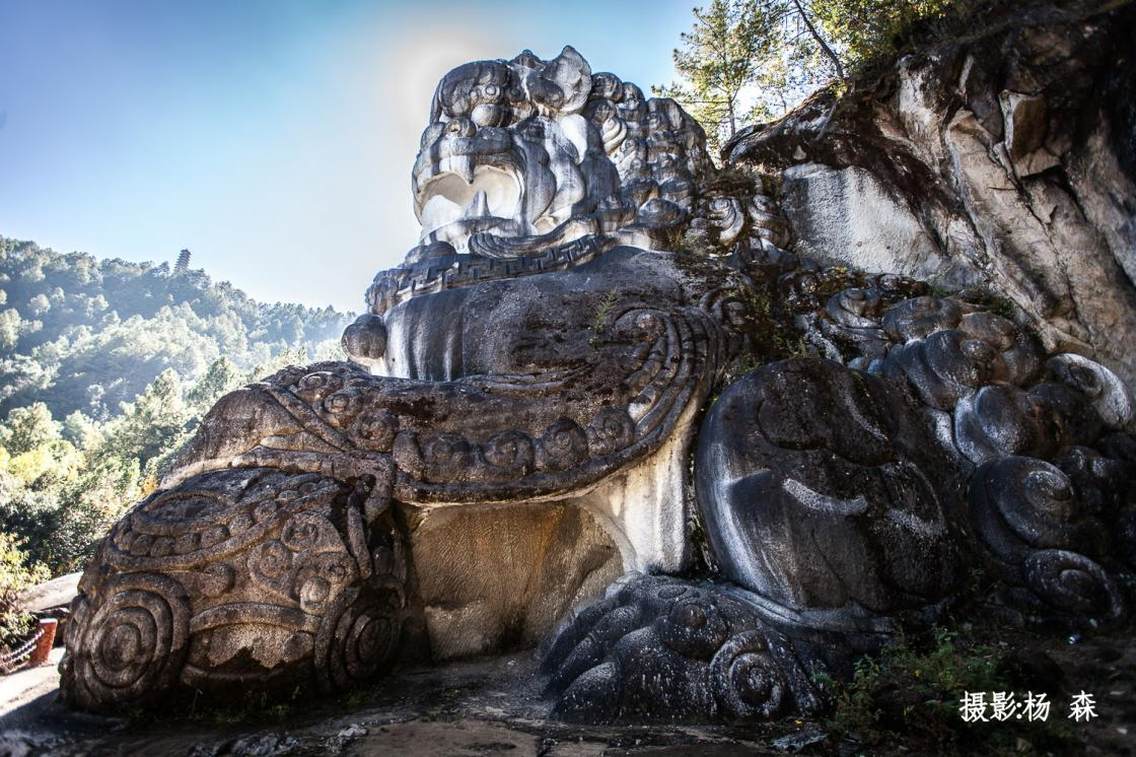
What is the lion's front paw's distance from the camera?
2268 mm

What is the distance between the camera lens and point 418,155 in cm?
541

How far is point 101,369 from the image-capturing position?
73.3 meters

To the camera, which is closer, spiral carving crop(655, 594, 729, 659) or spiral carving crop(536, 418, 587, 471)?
spiral carving crop(655, 594, 729, 659)

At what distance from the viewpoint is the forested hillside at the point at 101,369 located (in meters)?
17.3

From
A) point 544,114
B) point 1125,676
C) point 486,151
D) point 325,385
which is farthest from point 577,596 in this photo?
point 544,114

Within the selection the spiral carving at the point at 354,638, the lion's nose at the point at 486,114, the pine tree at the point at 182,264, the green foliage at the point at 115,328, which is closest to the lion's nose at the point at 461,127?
the lion's nose at the point at 486,114

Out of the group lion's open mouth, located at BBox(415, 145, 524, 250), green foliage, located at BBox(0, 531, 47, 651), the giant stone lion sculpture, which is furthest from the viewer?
green foliage, located at BBox(0, 531, 47, 651)

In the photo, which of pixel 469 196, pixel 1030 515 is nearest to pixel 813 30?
pixel 469 196

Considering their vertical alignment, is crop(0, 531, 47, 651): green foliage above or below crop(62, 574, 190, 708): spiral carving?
below

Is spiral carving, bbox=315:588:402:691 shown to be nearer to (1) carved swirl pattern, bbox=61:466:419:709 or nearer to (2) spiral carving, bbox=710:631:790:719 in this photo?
(1) carved swirl pattern, bbox=61:466:419:709

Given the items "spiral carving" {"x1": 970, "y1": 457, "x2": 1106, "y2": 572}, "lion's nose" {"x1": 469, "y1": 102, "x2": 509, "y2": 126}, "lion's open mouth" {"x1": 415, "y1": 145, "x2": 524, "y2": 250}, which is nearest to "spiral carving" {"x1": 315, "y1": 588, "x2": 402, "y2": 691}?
"spiral carving" {"x1": 970, "y1": 457, "x2": 1106, "y2": 572}

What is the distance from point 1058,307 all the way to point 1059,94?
110 cm

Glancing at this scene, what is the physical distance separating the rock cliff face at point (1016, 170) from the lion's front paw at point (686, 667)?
2.49 metres

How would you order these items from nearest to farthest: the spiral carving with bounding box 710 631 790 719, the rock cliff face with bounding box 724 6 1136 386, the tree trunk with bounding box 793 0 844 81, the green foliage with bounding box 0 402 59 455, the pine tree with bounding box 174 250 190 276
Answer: the spiral carving with bounding box 710 631 790 719
the rock cliff face with bounding box 724 6 1136 386
the tree trunk with bounding box 793 0 844 81
the green foliage with bounding box 0 402 59 455
the pine tree with bounding box 174 250 190 276
